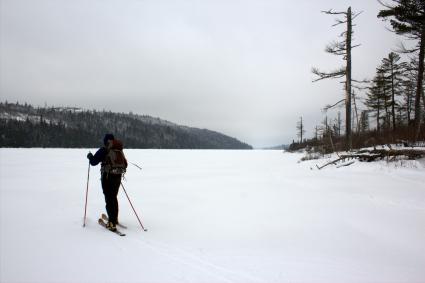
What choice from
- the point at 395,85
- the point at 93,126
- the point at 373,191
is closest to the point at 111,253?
the point at 373,191

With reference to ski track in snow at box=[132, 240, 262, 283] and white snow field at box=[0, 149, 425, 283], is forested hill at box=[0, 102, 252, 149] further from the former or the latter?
ski track in snow at box=[132, 240, 262, 283]

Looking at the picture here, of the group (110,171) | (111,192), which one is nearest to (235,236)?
(111,192)

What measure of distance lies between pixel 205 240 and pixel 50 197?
7.27 metres

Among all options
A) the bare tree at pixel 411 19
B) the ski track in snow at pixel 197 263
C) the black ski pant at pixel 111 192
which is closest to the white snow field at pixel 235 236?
the ski track in snow at pixel 197 263

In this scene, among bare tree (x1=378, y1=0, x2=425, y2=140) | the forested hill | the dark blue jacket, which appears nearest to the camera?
the dark blue jacket

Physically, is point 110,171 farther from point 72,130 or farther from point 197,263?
point 72,130

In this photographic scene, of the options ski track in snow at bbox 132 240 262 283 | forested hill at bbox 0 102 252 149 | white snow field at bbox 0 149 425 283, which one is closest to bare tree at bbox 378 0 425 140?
white snow field at bbox 0 149 425 283

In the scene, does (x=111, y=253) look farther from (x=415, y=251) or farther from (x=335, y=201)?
(x=335, y=201)

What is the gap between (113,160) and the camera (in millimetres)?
6328

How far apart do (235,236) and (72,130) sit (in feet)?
454

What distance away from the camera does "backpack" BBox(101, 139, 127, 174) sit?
6301 millimetres

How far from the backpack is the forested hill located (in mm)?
105955

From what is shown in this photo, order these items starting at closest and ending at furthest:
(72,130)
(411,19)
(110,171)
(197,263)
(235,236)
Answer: (197,263) < (235,236) < (110,171) < (411,19) < (72,130)

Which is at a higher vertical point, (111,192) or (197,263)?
(111,192)
